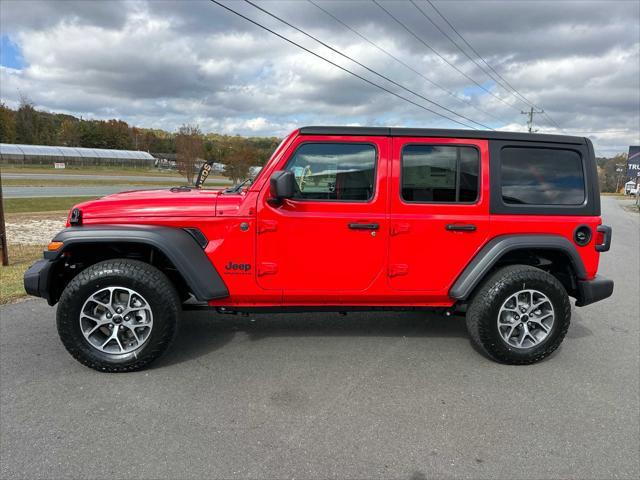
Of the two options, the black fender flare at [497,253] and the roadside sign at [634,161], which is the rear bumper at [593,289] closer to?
the black fender flare at [497,253]

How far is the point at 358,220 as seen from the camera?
3.49 meters

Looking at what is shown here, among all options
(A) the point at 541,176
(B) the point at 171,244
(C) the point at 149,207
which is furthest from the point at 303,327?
(A) the point at 541,176

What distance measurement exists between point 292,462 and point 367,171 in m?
2.17

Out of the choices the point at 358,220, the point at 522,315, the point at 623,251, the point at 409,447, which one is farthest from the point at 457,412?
the point at 623,251

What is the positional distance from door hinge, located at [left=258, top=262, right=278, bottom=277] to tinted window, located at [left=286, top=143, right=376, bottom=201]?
63 cm

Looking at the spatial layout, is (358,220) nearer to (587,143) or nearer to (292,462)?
(292,462)

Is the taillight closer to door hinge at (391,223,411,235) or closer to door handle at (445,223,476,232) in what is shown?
door handle at (445,223,476,232)

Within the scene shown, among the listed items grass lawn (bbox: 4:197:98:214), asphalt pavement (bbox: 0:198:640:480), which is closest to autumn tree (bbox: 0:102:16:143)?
grass lawn (bbox: 4:197:98:214)

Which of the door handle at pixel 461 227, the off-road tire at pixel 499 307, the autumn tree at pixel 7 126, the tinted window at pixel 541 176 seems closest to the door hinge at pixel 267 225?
the door handle at pixel 461 227

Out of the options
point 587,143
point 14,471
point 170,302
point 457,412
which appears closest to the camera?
point 14,471

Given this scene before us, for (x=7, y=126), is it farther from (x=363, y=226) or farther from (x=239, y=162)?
(x=363, y=226)

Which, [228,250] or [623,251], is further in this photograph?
[623,251]

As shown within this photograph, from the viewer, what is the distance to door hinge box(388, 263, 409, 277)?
141 inches

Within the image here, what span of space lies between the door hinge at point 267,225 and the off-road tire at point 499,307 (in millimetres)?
1773
